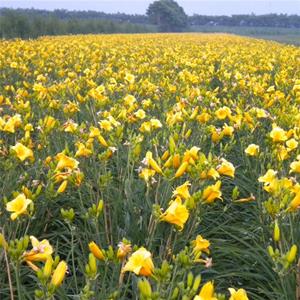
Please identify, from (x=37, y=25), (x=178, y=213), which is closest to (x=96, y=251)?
(x=178, y=213)

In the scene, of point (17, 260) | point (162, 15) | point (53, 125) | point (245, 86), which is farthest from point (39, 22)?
point (162, 15)

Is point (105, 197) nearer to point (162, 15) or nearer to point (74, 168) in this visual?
point (74, 168)

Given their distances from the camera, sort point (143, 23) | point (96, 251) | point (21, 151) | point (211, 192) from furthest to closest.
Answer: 1. point (143, 23)
2. point (21, 151)
3. point (211, 192)
4. point (96, 251)

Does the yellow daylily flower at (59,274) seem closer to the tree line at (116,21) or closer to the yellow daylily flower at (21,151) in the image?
the yellow daylily flower at (21,151)

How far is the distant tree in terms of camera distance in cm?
6250

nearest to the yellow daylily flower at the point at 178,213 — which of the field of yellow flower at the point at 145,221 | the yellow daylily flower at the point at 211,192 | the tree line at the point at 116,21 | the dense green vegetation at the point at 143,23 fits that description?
the field of yellow flower at the point at 145,221

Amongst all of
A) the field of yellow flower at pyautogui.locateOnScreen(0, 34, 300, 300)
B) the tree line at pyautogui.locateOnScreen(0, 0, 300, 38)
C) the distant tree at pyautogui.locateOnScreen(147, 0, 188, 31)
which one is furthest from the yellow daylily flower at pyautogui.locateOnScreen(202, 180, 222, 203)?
the distant tree at pyautogui.locateOnScreen(147, 0, 188, 31)

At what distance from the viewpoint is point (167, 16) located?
6319 cm

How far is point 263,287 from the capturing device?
2.18 metres

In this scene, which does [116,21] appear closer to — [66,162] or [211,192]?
[66,162]

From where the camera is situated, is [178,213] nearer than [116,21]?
Yes

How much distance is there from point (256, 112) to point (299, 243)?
1.49 metres

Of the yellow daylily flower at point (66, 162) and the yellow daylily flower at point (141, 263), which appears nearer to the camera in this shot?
the yellow daylily flower at point (141, 263)

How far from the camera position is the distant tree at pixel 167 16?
62500 mm
